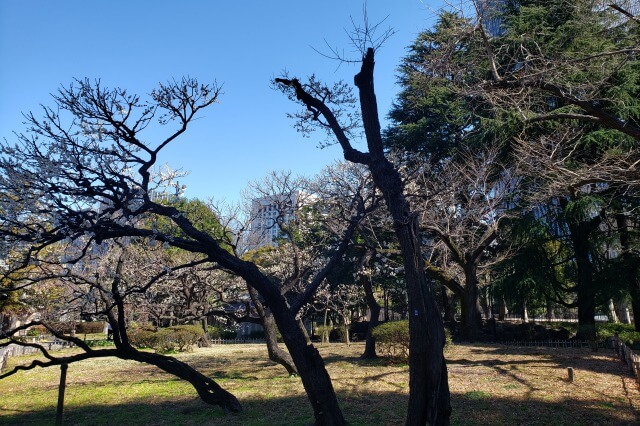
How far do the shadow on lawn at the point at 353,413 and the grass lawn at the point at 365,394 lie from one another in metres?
0.02

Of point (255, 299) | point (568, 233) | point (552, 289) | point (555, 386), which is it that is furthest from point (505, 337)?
point (255, 299)

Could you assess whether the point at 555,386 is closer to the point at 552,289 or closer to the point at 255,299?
the point at 255,299

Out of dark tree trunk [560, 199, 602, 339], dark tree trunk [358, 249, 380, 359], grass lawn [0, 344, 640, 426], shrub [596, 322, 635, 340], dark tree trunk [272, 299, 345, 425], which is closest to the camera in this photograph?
dark tree trunk [272, 299, 345, 425]

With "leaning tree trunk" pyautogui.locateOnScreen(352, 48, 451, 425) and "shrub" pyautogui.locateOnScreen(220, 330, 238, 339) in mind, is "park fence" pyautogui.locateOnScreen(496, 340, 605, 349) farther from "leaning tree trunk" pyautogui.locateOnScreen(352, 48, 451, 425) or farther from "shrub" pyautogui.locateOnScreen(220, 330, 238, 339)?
"shrub" pyautogui.locateOnScreen(220, 330, 238, 339)

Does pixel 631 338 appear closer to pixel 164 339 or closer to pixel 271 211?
pixel 271 211

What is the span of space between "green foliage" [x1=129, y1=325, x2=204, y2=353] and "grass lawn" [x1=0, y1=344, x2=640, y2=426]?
608 cm

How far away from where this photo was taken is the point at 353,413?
8.10 m

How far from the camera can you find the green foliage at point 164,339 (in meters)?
20.8

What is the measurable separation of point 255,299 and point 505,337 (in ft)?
44.6

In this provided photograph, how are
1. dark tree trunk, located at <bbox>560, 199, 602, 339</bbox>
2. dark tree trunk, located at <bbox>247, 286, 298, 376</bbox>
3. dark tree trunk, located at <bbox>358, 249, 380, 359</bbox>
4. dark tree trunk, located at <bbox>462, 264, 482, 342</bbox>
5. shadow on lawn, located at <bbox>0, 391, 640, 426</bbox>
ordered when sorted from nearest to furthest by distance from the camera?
shadow on lawn, located at <bbox>0, 391, 640, 426</bbox>, dark tree trunk, located at <bbox>247, 286, 298, 376</bbox>, dark tree trunk, located at <bbox>358, 249, 380, 359</bbox>, dark tree trunk, located at <bbox>560, 199, 602, 339</bbox>, dark tree trunk, located at <bbox>462, 264, 482, 342</bbox>

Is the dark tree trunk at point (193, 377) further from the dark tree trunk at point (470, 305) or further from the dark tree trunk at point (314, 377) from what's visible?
the dark tree trunk at point (470, 305)

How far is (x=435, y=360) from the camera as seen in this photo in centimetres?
545

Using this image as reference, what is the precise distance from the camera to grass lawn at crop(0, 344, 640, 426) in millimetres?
7820

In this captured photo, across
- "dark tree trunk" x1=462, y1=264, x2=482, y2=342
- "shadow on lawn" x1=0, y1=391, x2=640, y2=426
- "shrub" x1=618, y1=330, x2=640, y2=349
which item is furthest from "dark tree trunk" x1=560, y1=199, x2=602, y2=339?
"shadow on lawn" x1=0, y1=391, x2=640, y2=426
